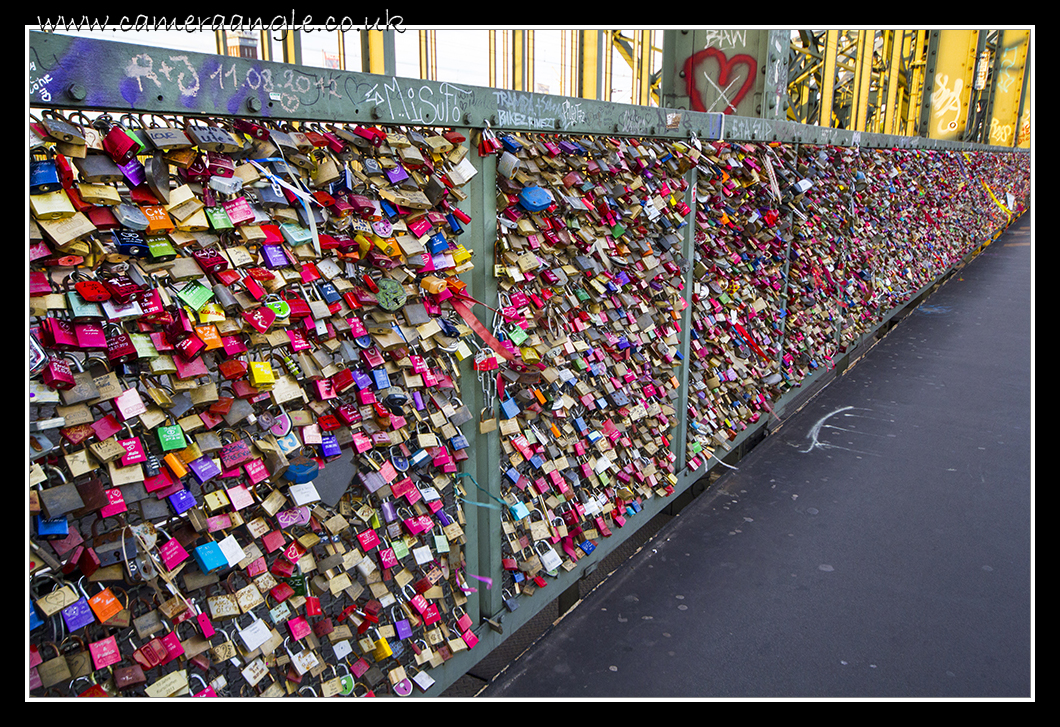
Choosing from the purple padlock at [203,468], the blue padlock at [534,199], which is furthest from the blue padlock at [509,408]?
the purple padlock at [203,468]

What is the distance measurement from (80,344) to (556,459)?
1719 millimetres

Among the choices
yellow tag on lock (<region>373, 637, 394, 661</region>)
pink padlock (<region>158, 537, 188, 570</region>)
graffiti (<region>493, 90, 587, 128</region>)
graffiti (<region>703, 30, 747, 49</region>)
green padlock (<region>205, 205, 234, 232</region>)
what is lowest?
yellow tag on lock (<region>373, 637, 394, 661</region>)

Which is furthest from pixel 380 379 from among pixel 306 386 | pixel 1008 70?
pixel 1008 70

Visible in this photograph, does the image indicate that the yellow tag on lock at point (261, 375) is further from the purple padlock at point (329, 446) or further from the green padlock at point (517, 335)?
the green padlock at point (517, 335)

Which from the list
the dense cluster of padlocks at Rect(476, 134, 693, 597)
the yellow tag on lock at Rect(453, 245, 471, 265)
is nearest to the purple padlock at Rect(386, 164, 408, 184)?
the yellow tag on lock at Rect(453, 245, 471, 265)

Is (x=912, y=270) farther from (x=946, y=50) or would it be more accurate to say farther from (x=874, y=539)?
(x=946, y=50)

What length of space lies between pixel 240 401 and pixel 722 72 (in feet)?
14.6

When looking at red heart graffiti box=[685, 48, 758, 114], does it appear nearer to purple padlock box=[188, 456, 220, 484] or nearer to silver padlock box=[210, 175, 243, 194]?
silver padlock box=[210, 175, 243, 194]

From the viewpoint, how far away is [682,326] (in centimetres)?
356

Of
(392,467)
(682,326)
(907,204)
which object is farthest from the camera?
(907,204)

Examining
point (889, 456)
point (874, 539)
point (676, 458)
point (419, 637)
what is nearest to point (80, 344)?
point (419, 637)

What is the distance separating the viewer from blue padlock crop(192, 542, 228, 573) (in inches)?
59.0

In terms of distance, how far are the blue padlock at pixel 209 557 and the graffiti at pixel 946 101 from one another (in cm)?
1924

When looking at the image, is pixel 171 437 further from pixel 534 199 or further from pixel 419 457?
pixel 534 199
